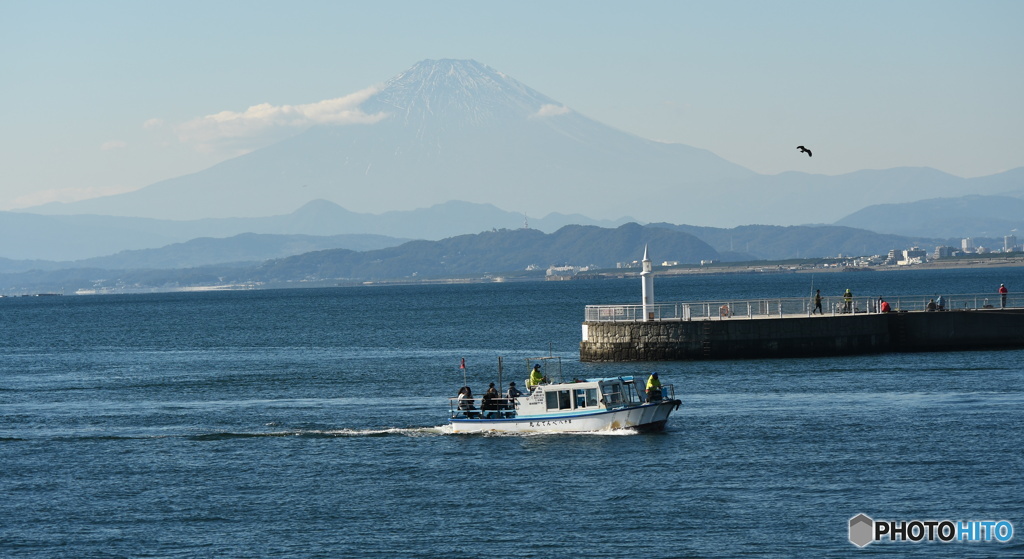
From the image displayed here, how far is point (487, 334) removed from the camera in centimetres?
10112

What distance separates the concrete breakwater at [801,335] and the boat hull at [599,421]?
20.2 metres

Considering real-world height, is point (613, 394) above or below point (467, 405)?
above

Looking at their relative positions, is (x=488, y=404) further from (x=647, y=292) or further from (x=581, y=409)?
(x=647, y=292)

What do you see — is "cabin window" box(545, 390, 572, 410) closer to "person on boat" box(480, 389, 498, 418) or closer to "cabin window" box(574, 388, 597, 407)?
"cabin window" box(574, 388, 597, 407)

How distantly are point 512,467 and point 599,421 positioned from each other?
19.6 ft

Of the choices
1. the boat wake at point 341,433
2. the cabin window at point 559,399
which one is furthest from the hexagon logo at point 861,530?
the boat wake at point 341,433

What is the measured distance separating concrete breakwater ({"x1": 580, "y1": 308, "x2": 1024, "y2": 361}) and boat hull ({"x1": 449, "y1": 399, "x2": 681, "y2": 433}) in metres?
20.2

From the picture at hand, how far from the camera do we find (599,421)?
42.5 metres

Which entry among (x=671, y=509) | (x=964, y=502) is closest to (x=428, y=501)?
(x=671, y=509)

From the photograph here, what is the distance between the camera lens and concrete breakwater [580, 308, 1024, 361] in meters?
63.0

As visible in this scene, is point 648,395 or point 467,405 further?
point 467,405

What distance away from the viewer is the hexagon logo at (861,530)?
27.2 m

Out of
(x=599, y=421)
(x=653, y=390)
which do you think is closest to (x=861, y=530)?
(x=653, y=390)

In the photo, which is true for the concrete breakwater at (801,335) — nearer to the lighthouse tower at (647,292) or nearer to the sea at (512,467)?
the lighthouse tower at (647,292)
